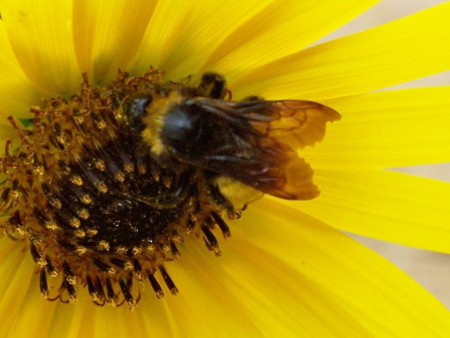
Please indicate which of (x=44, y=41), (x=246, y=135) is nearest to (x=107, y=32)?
(x=44, y=41)

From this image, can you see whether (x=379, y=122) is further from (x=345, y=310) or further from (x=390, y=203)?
(x=345, y=310)

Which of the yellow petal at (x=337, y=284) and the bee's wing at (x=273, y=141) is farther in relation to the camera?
the yellow petal at (x=337, y=284)

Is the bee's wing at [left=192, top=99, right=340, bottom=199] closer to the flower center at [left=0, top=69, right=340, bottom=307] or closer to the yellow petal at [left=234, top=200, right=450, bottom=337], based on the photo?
the flower center at [left=0, top=69, right=340, bottom=307]

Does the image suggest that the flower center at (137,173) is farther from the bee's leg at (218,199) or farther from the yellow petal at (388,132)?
the yellow petal at (388,132)

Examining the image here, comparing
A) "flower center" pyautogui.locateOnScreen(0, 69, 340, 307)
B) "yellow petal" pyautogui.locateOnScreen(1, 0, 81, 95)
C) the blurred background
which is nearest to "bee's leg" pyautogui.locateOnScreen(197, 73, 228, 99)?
"flower center" pyautogui.locateOnScreen(0, 69, 340, 307)

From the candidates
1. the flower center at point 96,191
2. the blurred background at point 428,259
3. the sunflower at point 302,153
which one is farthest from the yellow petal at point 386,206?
the blurred background at point 428,259
